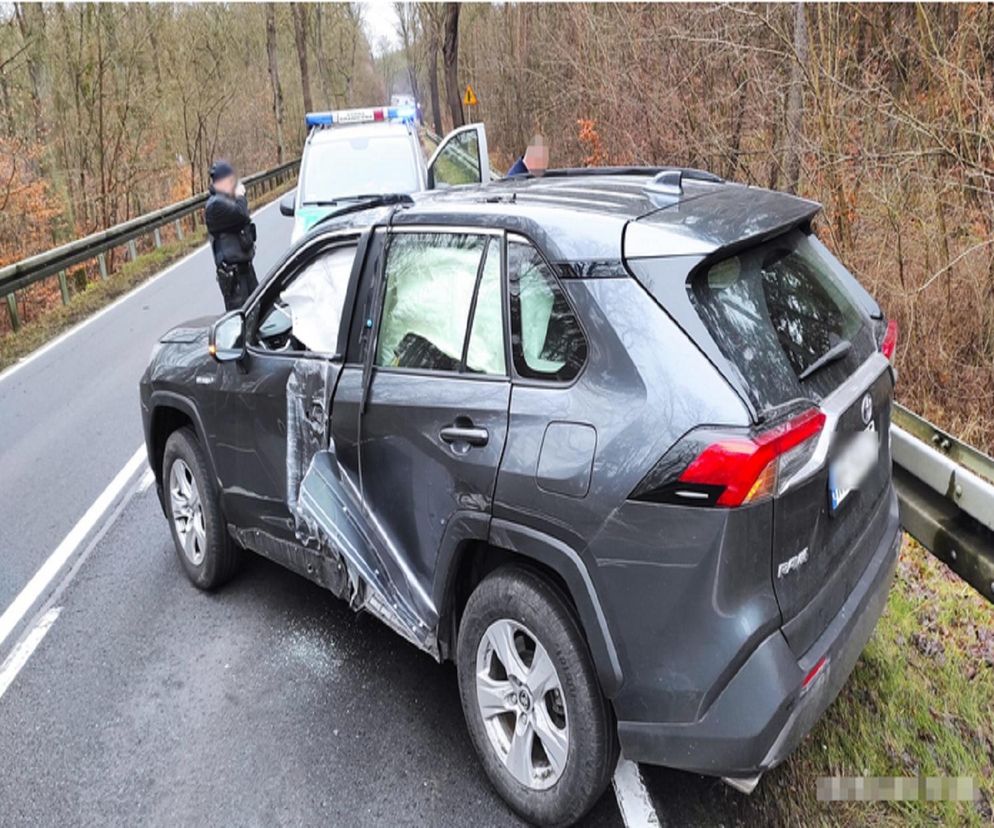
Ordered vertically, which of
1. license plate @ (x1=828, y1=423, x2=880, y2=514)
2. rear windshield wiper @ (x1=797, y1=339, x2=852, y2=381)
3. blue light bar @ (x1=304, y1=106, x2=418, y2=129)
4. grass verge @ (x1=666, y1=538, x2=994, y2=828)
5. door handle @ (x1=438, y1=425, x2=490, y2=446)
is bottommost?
grass verge @ (x1=666, y1=538, x2=994, y2=828)

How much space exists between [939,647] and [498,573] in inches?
84.3

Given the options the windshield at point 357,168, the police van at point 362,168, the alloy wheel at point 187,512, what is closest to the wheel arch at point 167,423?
the alloy wheel at point 187,512

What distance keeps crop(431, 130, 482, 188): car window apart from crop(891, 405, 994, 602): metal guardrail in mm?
6930

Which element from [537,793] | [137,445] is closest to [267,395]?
[537,793]

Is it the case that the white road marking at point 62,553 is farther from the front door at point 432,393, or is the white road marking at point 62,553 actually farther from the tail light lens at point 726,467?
the tail light lens at point 726,467

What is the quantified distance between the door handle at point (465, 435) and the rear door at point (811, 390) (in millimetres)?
817

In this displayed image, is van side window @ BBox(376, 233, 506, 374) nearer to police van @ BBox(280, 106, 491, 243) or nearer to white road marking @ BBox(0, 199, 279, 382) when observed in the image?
police van @ BBox(280, 106, 491, 243)

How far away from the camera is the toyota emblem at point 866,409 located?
2686 mm

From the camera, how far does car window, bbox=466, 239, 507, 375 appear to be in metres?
2.85

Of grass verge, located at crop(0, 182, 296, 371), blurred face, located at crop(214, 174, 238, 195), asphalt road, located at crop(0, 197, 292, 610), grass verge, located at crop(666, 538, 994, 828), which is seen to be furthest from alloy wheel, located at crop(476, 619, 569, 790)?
grass verge, located at crop(0, 182, 296, 371)

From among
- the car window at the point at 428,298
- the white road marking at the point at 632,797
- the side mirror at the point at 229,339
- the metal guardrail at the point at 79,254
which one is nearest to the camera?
the white road marking at the point at 632,797

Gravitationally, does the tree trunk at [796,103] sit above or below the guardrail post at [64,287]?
above

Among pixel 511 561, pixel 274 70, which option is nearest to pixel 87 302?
pixel 511 561

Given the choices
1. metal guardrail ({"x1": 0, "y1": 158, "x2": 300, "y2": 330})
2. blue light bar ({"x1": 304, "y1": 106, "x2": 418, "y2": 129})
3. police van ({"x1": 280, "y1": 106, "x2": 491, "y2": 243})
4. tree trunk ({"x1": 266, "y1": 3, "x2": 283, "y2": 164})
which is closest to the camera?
police van ({"x1": 280, "y1": 106, "x2": 491, "y2": 243})
